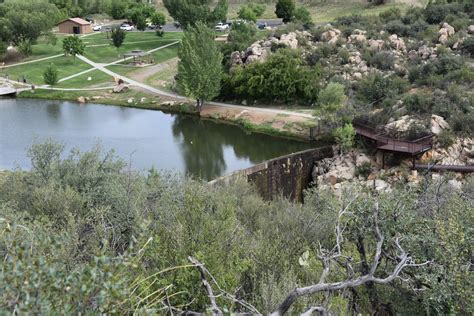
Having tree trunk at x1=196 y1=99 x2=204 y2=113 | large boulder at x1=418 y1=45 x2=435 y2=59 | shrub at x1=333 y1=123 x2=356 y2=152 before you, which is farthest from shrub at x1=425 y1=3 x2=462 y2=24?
shrub at x1=333 y1=123 x2=356 y2=152

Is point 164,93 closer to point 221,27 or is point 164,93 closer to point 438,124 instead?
point 221,27

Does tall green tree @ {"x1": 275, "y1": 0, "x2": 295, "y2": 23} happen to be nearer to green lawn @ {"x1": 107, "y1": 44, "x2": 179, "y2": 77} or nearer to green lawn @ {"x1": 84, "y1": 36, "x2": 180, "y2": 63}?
green lawn @ {"x1": 107, "y1": 44, "x2": 179, "y2": 77}

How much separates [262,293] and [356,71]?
40372 mm

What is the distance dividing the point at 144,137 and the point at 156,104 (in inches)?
A: 404

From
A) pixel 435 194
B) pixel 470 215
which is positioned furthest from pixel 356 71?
pixel 470 215

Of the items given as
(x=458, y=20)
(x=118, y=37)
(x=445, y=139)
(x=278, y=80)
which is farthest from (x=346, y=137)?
(x=118, y=37)

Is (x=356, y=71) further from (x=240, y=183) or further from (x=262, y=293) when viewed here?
(x=262, y=293)

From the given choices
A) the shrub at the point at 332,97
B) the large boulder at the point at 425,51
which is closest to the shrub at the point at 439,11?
the large boulder at the point at 425,51

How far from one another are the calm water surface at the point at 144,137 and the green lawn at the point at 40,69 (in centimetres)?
954

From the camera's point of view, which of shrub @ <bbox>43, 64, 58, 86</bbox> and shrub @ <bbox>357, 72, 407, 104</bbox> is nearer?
shrub @ <bbox>357, 72, 407, 104</bbox>

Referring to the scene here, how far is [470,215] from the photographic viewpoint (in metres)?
11.7

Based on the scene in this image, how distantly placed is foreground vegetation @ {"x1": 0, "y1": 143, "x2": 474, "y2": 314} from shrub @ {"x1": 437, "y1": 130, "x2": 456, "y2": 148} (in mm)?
17604

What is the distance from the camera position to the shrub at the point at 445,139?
3266 cm

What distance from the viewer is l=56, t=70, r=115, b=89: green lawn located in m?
57.7
